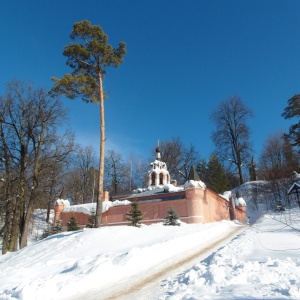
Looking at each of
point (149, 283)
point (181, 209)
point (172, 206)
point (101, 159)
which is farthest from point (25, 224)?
point (149, 283)

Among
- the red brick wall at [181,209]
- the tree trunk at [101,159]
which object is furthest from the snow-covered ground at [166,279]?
the red brick wall at [181,209]

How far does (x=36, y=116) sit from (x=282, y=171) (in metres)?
26.1

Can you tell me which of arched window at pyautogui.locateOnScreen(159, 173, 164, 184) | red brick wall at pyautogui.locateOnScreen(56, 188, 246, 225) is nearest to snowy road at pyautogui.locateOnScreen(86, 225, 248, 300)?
red brick wall at pyautogui.locateOnScreen(56, 188, 246, 225)

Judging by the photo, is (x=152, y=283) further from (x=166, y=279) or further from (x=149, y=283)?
(x=166, y=279)

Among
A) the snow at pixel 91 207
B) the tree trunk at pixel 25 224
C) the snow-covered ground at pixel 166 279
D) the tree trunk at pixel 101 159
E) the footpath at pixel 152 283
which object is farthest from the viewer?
the snow at pixel 91 207

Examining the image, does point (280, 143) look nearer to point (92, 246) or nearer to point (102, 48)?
point (102, 48)

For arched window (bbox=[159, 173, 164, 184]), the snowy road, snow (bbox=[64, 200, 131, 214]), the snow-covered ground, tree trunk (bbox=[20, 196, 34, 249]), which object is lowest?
the snowy road

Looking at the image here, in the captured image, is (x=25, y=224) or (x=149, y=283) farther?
(x=25, y=224)

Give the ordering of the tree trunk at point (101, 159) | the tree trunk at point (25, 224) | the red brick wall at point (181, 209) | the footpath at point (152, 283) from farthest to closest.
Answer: the red brick wall at point (181, 209) → the tree trunk at point (25, 224) → the tree trunk at point (101, 159) → the footpath at point (152, 283)

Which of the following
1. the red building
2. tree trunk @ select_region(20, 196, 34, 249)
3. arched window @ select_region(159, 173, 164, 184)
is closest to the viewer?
tree trunk @ select_region(20, 196, 34, 249)

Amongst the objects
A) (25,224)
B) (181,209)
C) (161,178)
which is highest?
(161,178)

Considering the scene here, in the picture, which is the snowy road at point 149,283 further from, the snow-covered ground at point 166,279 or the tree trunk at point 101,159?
the tree trunk at point 101,159

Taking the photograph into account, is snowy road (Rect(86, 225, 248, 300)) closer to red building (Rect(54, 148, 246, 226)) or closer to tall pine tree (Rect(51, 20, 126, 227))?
tall pine tree (Rect(51, 20, 126, 227))

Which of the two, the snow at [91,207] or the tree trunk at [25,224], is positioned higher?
the snow at [91,207]
